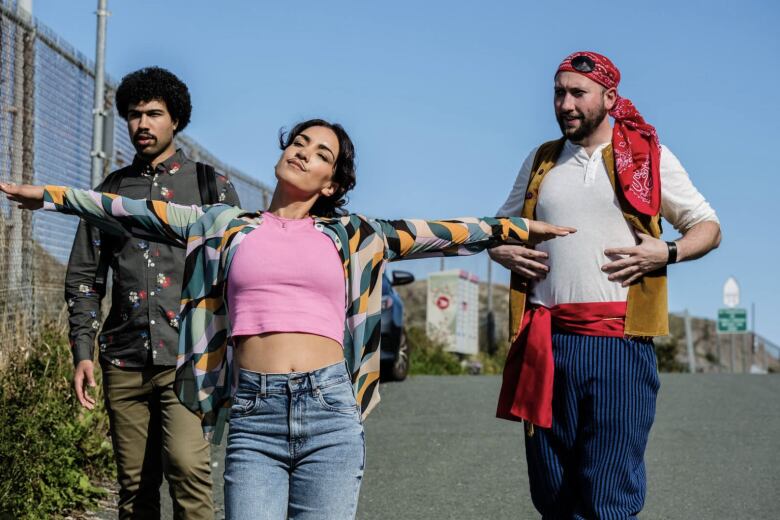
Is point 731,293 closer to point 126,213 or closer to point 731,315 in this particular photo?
point 731,315

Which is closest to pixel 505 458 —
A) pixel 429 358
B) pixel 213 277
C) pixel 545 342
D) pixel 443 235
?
pixel 545 342

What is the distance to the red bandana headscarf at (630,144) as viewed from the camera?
4.29 m

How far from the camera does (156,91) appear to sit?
5.02 m

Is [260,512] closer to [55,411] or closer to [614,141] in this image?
[614,141]

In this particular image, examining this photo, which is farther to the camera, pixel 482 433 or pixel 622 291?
pixel 482 433

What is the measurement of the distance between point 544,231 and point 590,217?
0.20 m

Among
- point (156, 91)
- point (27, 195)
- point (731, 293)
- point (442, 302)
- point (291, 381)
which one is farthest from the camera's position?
point (731, 293)

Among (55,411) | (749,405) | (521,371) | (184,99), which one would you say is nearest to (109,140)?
(55,411)

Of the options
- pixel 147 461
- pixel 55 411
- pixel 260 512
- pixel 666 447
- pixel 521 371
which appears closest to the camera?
pixel 260 512

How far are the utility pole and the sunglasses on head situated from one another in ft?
20.6

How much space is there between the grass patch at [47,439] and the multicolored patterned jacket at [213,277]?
2.35 meters

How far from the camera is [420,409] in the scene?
12578mm

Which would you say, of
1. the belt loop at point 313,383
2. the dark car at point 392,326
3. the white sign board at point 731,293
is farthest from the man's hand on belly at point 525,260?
the white sign board at point 731,293

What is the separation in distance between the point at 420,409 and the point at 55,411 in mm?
6299
